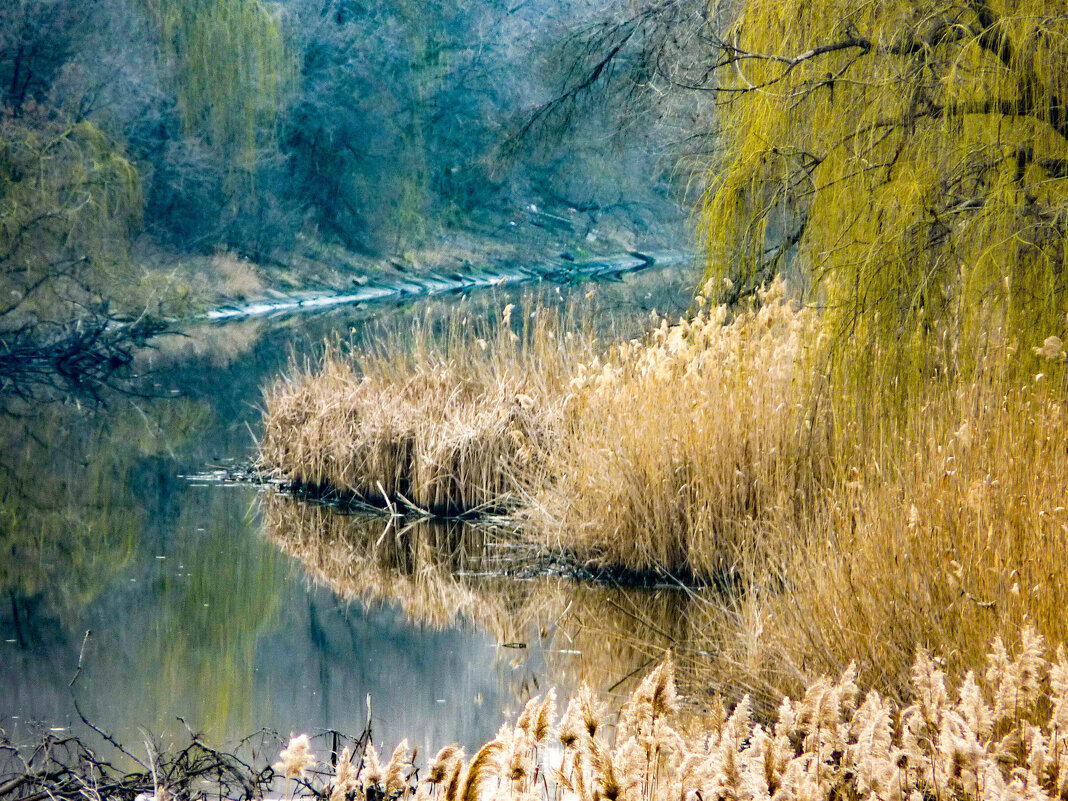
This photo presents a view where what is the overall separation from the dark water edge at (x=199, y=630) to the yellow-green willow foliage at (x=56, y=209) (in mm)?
6735

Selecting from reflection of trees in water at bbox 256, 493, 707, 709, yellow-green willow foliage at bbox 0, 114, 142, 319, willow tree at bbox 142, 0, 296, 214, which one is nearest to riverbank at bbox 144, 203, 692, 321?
yellow-green willow foliage at bbox 0, 114, 142, 319

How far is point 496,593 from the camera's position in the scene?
6.93 metres

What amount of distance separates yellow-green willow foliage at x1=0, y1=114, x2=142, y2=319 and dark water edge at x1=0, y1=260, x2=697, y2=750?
6.74 m

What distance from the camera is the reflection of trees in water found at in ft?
18.9

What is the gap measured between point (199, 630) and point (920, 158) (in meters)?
4.16

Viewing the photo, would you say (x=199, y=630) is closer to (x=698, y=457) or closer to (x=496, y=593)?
(x=496, y=593)

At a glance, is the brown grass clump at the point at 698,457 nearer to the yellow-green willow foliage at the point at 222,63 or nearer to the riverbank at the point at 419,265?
the riverbank at the point at 419,265

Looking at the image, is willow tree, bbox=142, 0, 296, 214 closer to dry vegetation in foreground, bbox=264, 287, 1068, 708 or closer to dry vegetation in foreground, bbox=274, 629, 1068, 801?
dry vegetation in foreground, bbox=264, 287, 1068, 708

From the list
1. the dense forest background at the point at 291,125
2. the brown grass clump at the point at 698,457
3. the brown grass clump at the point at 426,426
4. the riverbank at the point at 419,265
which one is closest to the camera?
the brown grass clump at the point at 698,457

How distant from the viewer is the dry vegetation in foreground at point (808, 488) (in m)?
3.90

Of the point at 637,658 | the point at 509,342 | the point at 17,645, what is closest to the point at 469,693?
the point at 637,658

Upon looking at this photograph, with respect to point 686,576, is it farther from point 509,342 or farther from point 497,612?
point 509,342

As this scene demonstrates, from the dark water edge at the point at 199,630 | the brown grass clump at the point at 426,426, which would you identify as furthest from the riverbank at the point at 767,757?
the brown grass clump at the point at 426,426

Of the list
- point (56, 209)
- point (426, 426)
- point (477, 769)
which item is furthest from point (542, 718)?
point (56, 209)
